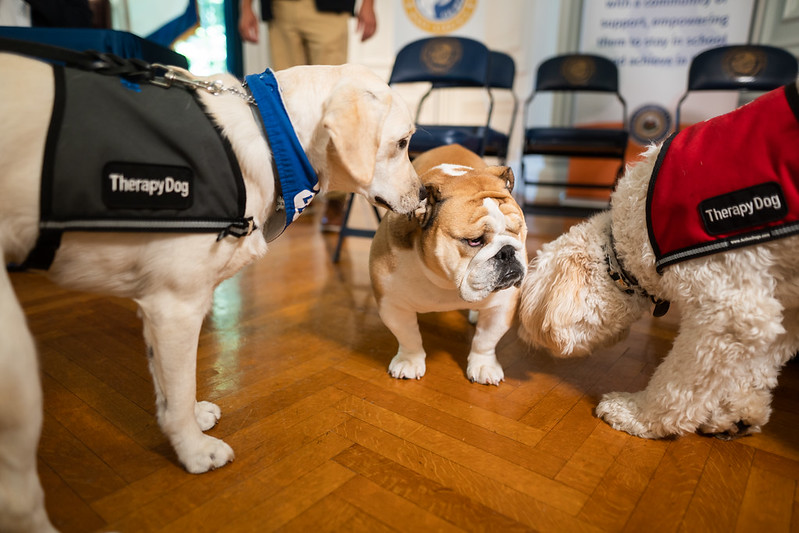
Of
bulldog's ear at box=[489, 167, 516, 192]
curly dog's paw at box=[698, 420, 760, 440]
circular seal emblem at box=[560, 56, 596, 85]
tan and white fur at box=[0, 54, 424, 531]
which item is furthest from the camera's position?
circular seal emblem at box=[560, 56, 596, 85]

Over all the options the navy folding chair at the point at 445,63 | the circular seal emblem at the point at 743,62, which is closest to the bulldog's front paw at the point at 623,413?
the navy folding chair at the point at 445,63

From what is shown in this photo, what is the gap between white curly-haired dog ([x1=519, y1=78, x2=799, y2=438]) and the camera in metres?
1.09

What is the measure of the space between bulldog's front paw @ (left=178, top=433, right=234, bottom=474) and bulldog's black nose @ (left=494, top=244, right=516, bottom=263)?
0.91 m

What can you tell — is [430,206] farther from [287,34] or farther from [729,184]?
[287,34]

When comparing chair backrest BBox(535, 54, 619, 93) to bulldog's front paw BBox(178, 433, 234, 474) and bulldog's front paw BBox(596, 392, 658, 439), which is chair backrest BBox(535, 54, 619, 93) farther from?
bulldog's front paw BBox(178, 433, 234, 474)

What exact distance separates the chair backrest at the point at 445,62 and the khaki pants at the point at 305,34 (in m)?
0.55

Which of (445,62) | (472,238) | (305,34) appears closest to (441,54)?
(445,62)

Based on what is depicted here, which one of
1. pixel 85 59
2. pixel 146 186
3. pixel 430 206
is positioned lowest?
pixel 430 206

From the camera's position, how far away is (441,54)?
3.55 metres

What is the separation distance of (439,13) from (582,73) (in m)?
2.59

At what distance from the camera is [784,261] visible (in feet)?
3.69

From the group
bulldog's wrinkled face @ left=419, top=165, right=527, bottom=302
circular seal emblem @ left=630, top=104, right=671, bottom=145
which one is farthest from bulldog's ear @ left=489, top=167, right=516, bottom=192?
circular seal emblem @ left=630, top=104, right=671, bottom=145

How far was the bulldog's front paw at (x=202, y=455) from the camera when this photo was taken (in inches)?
46.5

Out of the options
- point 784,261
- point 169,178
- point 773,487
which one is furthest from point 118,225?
point 773,487
